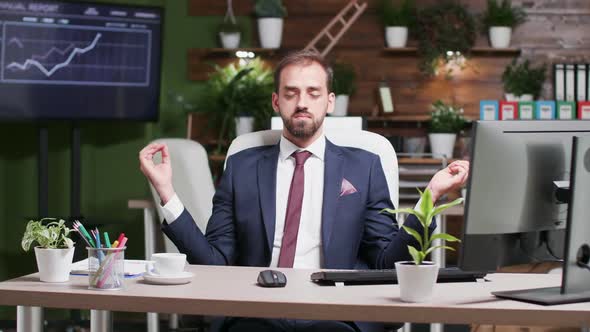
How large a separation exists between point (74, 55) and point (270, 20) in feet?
4.20

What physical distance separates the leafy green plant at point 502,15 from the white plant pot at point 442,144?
72cm

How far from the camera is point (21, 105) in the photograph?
482cm

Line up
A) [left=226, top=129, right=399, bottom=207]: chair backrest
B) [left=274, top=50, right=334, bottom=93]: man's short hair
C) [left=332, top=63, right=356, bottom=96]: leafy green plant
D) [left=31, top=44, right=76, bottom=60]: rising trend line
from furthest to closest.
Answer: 1. [left=332, top=63, right=356, bottom=96]: leafy green plant
2. [left=31, top=44, right=76, bottom=60]: rising trend line
3. [left=226, top=129, right=399, bottom=207]: chair backrest
4. [left=274, top=50, right=334, bottom=93]: man's short hair

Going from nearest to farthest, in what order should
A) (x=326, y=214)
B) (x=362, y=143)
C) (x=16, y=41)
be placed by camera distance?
(x=326, y=214), (x=362, y=143), (x=16, y=41)

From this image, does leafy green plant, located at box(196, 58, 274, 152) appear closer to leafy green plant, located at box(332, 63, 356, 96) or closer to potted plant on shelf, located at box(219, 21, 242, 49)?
potted plant on shelf, located at box(219, 21, 242, 49)

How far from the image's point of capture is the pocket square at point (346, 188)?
2740mm

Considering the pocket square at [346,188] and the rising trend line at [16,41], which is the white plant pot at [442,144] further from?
the pocket square at [346,188]

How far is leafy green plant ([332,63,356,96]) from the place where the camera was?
564 cm

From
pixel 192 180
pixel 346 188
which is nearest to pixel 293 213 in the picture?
pixel 346 188

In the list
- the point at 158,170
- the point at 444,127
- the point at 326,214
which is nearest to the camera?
the point at 158,170

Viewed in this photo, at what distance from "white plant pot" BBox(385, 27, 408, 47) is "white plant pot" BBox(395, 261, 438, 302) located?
3.86 metres

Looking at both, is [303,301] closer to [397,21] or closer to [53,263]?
[53,263]

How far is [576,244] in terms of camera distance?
2.03 metres

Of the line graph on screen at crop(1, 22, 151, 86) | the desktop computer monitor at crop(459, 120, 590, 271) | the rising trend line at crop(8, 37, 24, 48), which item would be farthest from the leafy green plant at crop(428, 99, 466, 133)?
the desktop computer monitor at crop(459, 120, 590, 271)
